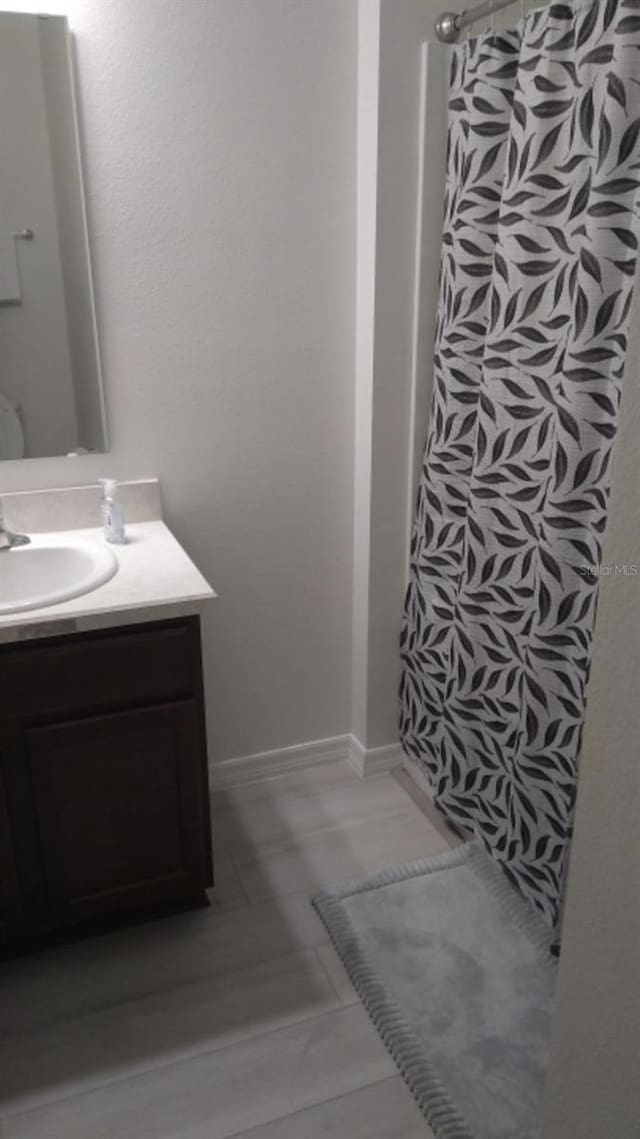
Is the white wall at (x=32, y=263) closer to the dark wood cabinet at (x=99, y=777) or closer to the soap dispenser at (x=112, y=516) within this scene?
the soap dispenser at (x=112, y=516)

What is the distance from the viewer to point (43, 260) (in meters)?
1.75

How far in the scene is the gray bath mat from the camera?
57.3 inches

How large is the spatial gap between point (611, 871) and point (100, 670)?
1028 mm

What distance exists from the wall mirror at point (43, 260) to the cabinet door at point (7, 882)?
764 mm

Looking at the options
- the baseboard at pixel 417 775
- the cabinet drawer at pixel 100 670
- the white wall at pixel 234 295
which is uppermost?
the white wall at pixel 234 295

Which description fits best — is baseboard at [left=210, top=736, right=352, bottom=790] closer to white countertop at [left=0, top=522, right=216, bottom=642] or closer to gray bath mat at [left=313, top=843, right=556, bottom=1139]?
gray bath mat at [left=313, top=843, right=556, bottom=1139]

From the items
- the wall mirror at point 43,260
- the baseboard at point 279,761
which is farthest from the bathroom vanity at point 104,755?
the baseboard at point 279,761

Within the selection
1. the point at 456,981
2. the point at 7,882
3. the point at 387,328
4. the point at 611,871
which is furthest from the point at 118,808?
the point at 387,328

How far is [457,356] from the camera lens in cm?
188

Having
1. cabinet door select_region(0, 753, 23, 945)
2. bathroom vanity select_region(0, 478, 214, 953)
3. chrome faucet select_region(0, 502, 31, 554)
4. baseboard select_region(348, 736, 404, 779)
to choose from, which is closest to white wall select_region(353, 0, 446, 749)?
baseboard select_region(348, 736, 404, 779)

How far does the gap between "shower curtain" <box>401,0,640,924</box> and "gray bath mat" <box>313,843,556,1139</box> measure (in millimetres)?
113

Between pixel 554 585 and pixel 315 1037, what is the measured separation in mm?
967

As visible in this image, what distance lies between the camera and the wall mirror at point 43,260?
64.8 inches

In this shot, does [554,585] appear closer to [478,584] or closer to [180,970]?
[478,584]
